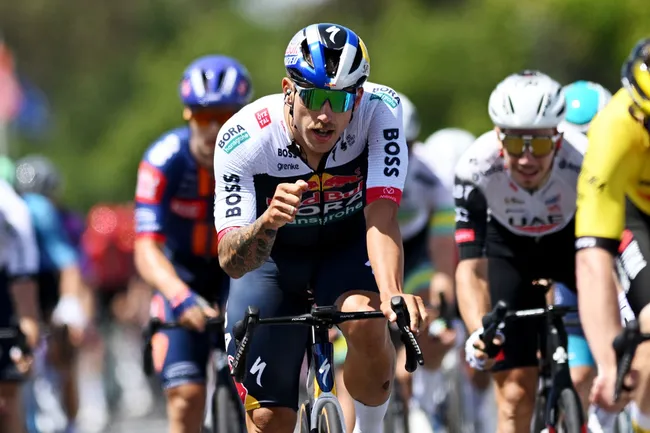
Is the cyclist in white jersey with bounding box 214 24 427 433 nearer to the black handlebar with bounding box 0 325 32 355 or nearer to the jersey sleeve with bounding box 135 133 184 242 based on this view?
the jersey sleeve with bounding box 135 133 184 242

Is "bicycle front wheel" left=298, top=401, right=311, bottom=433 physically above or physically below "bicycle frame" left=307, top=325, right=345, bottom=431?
below

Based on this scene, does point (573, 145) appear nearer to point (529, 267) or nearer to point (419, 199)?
point (529, 267)

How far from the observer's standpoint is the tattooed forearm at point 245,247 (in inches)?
267

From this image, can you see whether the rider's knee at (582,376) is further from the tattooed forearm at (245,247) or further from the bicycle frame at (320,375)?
the tattooed forearm at (245,247)

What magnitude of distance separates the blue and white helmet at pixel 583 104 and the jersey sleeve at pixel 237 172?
3553 mm

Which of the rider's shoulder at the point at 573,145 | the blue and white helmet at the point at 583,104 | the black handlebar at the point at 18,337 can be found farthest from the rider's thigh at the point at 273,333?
the blue and white helmet at the point at 583,104

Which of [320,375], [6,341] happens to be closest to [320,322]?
[320,375]

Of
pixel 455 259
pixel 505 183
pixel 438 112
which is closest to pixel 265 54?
pixel 438 112

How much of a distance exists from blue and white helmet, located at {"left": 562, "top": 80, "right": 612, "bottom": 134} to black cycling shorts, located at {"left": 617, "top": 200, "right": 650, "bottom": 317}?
2812mm

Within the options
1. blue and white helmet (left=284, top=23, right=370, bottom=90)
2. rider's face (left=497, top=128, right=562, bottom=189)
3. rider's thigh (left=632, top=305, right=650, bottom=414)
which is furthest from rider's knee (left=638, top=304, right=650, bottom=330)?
rider's face (left=497, top=128, right=562, bottom=189)

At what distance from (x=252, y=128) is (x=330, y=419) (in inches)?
55.3

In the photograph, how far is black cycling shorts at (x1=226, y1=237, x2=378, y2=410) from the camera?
24.3 feet

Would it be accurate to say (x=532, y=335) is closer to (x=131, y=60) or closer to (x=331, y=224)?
(x=331, y=224)

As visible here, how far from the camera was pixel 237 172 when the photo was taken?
724cm
